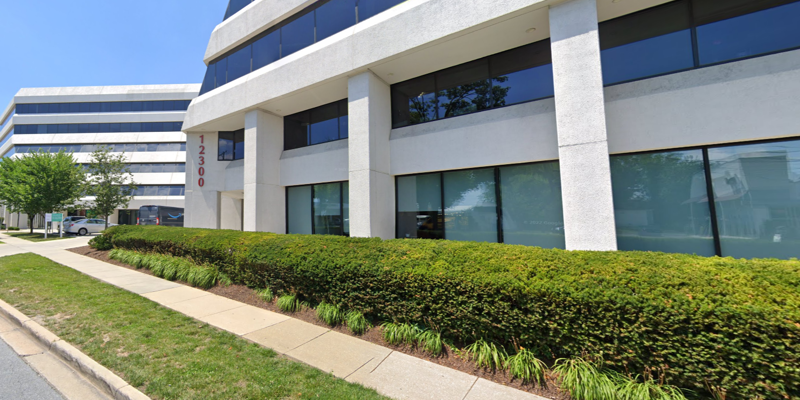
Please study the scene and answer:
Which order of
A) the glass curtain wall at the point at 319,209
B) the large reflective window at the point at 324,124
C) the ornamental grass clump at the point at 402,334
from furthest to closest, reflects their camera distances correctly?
the large reflective window at the point at 324,124 → the glass curtain wall at the point at 319,209 → the ornamental grass clump at the point at 402,334

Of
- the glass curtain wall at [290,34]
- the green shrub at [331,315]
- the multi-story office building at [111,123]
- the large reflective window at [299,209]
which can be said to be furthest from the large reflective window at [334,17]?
the multi-story office building at [111,123]

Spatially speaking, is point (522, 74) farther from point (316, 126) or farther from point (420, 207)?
point (316, 126)

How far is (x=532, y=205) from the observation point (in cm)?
778

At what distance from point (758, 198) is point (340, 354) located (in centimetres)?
817

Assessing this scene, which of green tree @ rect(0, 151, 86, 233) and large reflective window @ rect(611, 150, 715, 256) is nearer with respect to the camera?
large reflective window @ rect(611, 150, 715, 256)

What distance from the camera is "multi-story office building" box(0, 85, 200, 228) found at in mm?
39812

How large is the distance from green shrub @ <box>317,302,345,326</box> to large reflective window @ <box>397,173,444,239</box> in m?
4.24

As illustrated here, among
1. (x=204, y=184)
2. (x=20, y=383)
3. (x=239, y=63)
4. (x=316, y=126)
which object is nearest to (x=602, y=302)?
(x=20, y=383)

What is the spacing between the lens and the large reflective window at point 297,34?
11177 mm

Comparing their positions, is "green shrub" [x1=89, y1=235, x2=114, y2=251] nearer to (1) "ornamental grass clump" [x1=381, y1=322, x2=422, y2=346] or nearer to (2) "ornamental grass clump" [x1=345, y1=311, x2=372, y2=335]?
(2) "ornamental grass clump" [x1=345, y1=311, x2=372, y2=335]

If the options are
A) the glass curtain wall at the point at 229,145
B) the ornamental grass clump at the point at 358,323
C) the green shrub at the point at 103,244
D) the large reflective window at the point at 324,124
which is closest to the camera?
the ornamental grass clump at the point at 358,323

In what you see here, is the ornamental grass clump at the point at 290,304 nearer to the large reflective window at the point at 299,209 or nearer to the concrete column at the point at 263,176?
the large reflective window at the point at 299,209

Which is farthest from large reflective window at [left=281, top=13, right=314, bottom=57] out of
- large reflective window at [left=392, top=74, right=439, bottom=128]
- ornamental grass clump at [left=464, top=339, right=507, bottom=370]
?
ornamental grass clump at [left=464, top=339, right=507, bottom=370]

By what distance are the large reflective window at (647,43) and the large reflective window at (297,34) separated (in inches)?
367
